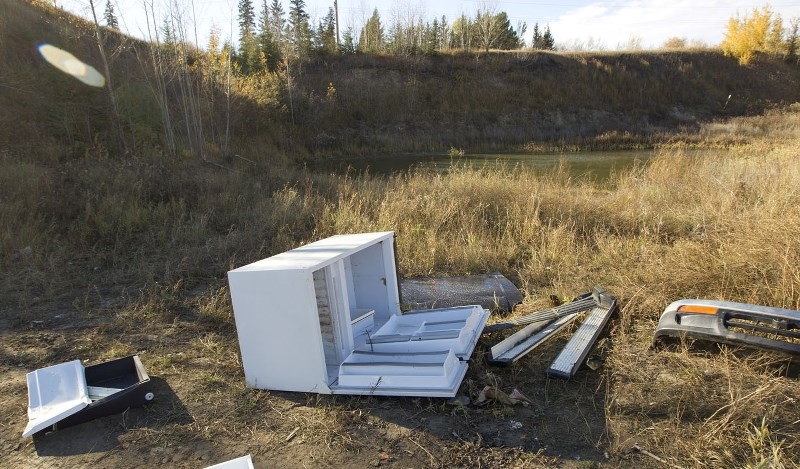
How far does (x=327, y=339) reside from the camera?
2986 millimetres

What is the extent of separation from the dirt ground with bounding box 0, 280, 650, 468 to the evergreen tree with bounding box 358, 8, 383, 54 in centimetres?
3858

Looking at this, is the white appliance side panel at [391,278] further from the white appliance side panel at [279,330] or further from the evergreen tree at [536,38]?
the evergreen tree at [536,38]

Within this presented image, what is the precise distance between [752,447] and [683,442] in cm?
26

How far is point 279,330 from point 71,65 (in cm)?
1720

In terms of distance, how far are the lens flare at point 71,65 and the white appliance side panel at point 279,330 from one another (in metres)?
16.1

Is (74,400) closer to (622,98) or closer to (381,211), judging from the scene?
(381,211)

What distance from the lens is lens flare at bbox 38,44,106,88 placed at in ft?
49.3

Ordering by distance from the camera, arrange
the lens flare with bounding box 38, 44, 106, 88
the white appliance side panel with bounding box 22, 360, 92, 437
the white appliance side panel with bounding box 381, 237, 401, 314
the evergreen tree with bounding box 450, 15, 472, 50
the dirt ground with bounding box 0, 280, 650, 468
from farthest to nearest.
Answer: the evergreen tree with bounding box 450, 15, 472, 50, the lens flare with bounding box 38, 44, 106, 88, the white appliance side panel with bounding box 381, 237, 401, 314, the white appliance side panel with bounding box 22, 360, 92, 437, the dirt ground with bounding box 0, 280, 650, 468

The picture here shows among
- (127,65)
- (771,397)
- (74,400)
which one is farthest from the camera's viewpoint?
(127,65)

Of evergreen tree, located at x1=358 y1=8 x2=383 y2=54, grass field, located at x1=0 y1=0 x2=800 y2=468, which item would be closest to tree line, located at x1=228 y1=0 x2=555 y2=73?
evergreen tree, located at x1=358 y1=8 x2=383 y2=54

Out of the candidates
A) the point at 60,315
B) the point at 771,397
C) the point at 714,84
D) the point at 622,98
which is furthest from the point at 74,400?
the point at 714,84

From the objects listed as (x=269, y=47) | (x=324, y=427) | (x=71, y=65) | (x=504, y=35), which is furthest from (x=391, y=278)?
(x=504, y=35)

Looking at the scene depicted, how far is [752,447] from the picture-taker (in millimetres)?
2004

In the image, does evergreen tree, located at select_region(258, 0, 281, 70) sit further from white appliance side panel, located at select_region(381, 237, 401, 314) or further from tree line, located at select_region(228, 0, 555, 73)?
white appliance side panel, located at select_region(381, 237, 401, 314)
